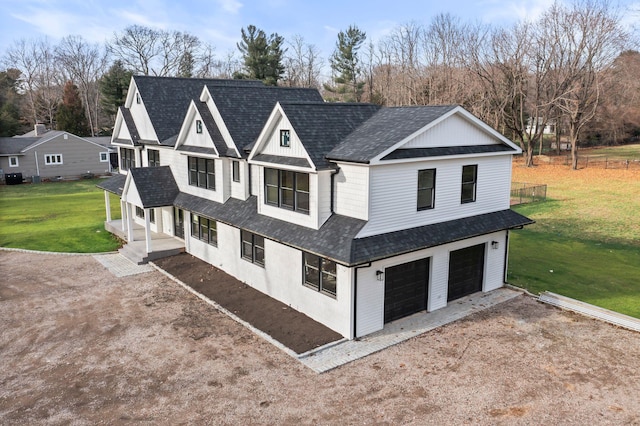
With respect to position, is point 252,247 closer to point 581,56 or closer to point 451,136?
point 451,136

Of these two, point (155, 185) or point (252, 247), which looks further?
point (155, 185)

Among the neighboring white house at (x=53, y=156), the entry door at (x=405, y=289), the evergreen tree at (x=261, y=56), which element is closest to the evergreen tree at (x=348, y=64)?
the evergreen tree at (x=261, y=56)

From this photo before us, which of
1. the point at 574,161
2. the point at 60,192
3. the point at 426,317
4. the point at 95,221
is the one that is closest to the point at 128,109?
the point at 95,221

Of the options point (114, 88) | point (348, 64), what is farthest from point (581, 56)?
point (114, 88)

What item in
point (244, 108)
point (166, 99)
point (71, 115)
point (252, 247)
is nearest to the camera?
point (252, 247)

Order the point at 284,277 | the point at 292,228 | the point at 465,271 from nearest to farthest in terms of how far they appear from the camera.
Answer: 1. the point at 292,228
2. the point at 284,277
3. the point at 465,271

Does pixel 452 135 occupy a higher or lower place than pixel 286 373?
higher

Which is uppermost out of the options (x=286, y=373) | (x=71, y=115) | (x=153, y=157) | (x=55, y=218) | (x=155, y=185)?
(x=71, y=115)
